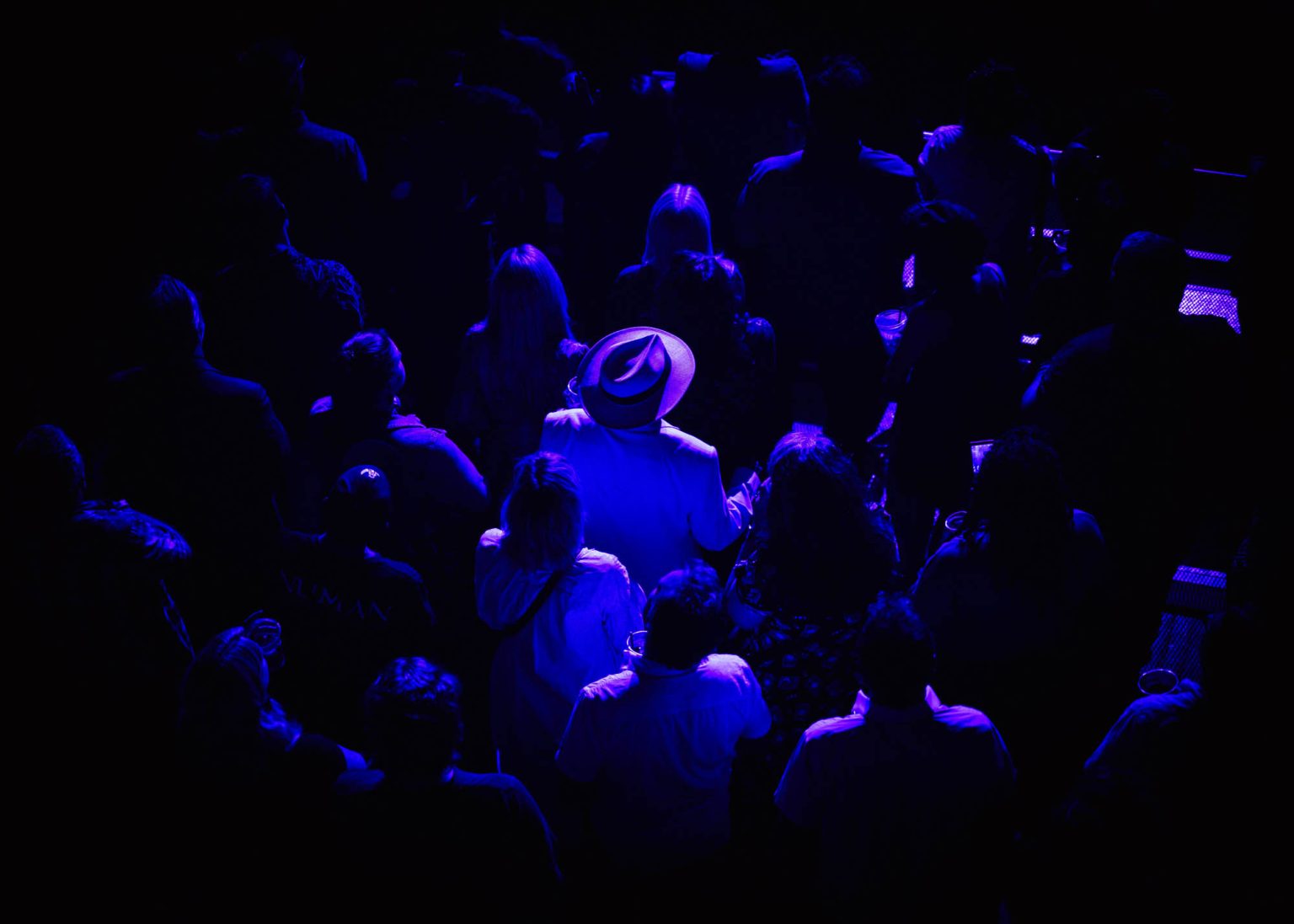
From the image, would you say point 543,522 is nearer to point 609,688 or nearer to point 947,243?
point 609,688

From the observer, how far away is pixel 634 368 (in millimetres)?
3018

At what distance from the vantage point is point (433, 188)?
4.39 metres

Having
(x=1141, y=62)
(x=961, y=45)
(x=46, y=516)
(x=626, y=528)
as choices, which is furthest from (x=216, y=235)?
(x=1141, y=62)

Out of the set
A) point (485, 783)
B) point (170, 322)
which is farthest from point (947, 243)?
point (170, 322)

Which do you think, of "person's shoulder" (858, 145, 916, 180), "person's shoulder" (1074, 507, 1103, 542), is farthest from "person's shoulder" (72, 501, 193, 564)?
"person's shoulder" (858, 145, 916, 180)

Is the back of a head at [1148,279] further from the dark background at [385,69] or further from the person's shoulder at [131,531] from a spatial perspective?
the person's shoulder at [131,531]

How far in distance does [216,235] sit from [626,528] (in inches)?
95.6

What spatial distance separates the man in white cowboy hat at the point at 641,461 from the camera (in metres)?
3.00

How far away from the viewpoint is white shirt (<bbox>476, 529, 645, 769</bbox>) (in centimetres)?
272

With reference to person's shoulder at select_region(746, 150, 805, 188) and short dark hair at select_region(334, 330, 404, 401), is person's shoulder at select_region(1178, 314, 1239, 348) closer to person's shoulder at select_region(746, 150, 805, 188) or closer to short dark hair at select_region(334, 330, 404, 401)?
person's shoulder at select_region(746, 150, 805, 188)

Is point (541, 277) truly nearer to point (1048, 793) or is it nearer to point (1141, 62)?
point (1048, 793)

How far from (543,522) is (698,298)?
121 cm

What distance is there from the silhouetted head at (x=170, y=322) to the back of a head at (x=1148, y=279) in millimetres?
2959

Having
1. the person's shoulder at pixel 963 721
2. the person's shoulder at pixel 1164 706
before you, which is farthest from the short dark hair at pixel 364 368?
the person's shoulder at pixel 1164 706
